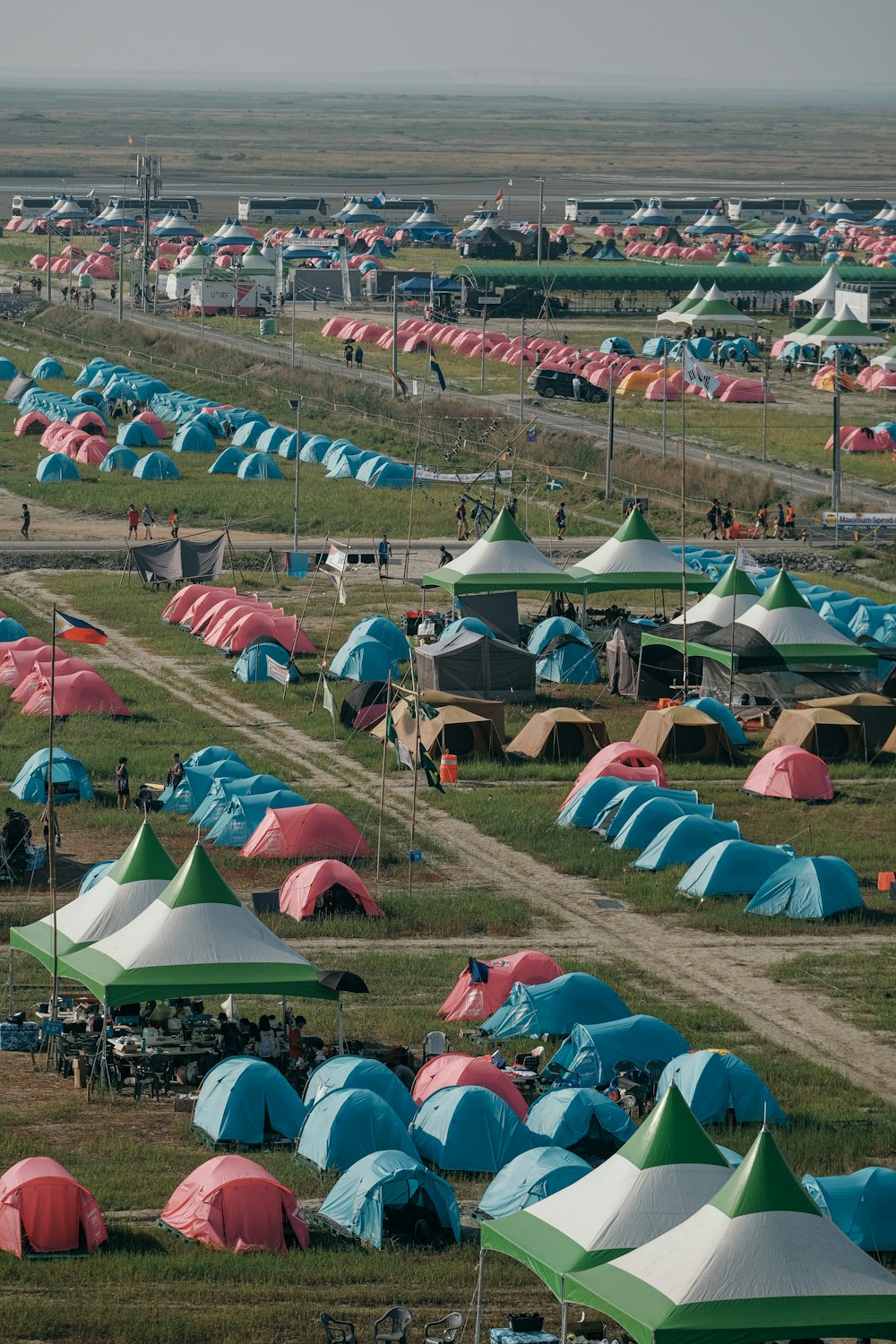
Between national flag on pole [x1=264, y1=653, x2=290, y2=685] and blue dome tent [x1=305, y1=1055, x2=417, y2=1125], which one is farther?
national flag on pole [x1=264, y1=653, x2=290, y2=685]

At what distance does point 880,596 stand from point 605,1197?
37738mm

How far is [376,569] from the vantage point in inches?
2228

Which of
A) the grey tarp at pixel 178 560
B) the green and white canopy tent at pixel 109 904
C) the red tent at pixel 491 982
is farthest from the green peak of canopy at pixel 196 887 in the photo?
the grey tarp at pixel 178 560

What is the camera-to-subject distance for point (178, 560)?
173 feet

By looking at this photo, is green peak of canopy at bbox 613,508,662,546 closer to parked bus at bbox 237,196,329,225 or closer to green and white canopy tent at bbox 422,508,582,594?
green and white canopy tent at bbox 422,508,582,594

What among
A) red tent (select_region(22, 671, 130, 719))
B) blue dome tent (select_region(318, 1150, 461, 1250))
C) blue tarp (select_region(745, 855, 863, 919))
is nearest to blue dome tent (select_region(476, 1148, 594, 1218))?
blue dome tent (select_region(318, 1150, 461, 1250))

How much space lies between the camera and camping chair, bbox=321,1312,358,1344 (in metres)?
17.4

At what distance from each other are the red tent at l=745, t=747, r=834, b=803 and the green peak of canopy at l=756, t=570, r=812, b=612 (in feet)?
19.9

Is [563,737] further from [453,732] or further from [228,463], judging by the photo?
[228,463]

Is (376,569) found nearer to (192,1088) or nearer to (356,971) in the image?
(356,971)

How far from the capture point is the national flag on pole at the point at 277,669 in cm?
4428

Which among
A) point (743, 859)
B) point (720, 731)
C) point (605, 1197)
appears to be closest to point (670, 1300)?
point (605, 1197)

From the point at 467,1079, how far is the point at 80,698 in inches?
790

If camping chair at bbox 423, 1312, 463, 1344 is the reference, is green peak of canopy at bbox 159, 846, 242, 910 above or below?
above
